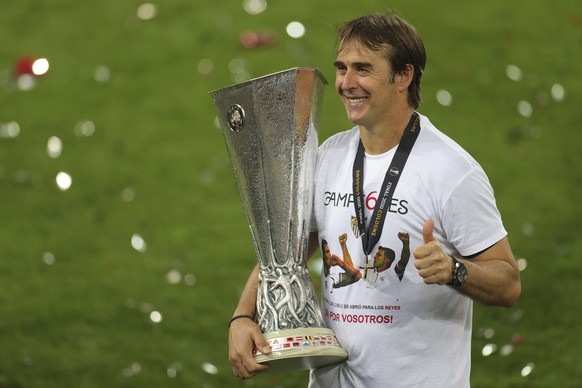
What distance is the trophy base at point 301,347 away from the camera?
264 cm

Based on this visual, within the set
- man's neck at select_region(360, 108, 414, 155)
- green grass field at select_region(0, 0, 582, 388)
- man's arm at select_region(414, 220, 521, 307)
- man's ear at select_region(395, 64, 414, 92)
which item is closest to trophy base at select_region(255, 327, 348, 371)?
man's arm at select_region(414, 220, 521, 307)

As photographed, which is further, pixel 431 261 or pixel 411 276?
pixel 411 276

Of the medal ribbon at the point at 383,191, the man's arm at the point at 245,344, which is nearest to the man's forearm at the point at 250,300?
the man's arm at the point at 245,344

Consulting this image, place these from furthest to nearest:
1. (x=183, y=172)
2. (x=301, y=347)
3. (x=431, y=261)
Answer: (x=183, y=172) → (x=301, y=347) → (x=431, y=261)

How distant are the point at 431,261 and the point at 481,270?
0.25 metres

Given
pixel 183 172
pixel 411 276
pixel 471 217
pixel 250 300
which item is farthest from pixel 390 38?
pixel 183 172

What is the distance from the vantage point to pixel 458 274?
252 centimetres

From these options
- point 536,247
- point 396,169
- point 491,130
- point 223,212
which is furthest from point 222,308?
point 396,169

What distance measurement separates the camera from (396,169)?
9.02ft

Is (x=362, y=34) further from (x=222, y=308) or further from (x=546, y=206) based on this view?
(x=546, y=206)

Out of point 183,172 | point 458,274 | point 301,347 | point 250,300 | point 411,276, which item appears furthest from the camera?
point 183,172

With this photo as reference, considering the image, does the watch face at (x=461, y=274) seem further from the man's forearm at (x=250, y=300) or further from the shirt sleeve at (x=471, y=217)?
the man's forearm at (x=250, y=300)

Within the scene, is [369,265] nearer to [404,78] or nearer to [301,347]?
[301,347]

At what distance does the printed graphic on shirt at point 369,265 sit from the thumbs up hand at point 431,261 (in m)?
0.28
